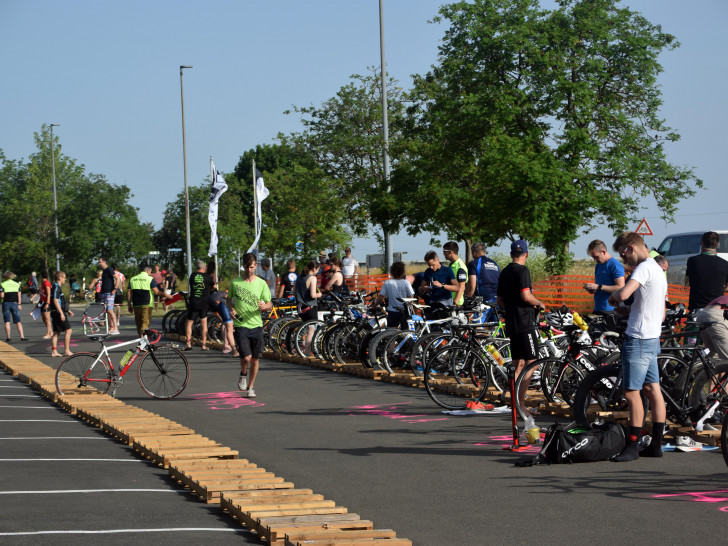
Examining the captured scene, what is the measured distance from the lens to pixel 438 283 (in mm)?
15836

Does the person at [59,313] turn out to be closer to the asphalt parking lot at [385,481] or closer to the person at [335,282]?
the person at [335,282]

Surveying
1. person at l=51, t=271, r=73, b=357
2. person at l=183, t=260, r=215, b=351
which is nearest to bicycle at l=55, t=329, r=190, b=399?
person at l=51, t=271, r=73, b=357

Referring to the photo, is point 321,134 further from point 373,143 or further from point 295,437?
point 295,437

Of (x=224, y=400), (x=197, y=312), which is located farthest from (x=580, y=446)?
(x=197, y=312)

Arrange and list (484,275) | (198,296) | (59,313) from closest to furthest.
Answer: (484,275), (59,313), (198,296)

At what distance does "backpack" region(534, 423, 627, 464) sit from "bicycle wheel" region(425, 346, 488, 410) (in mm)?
3671

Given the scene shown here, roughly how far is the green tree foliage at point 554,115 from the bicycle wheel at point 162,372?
16582 mm

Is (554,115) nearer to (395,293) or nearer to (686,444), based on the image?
(395,293)

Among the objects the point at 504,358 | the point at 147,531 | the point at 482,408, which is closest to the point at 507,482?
the point at 147,531

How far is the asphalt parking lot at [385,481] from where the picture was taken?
6.19 metres

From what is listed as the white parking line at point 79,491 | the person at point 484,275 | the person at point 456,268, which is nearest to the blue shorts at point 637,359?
the white parking line at point 79,491

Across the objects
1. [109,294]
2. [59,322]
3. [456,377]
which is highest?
[109,294]

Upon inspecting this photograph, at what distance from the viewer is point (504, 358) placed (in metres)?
12.5

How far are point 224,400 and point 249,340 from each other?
2.87 ft
